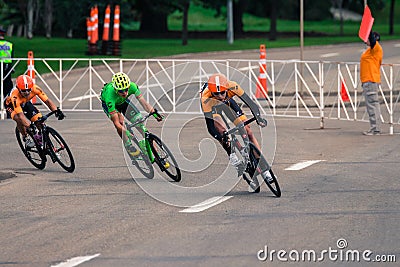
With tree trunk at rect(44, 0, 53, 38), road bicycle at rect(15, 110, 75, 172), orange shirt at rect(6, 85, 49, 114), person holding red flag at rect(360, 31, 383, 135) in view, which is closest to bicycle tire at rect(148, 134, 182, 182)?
road bicycle at rect(15, 110, 75, 172)

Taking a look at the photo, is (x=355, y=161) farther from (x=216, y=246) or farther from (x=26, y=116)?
(x=216, y=246)

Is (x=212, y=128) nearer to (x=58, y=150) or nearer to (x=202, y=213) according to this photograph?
(x=202, y=213)

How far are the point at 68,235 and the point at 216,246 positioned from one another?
1542 millimetres

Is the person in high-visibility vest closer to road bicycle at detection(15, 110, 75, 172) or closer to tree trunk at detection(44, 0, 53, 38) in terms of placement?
road bicycle at detection(15, 110, 75, 172)

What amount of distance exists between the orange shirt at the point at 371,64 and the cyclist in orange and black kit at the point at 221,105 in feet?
23.7

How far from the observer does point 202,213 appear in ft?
38.1

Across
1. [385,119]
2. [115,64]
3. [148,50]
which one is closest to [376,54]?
[385,119]

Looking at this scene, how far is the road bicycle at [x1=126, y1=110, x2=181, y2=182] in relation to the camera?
1403cm

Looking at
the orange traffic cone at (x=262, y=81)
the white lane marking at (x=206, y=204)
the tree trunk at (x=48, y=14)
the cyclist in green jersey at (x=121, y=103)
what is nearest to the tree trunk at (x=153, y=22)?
the tree trunk at (x=48, y=14)

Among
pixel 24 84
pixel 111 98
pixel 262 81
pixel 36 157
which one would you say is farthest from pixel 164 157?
pixel 262 81

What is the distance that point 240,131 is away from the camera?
13.0 metres

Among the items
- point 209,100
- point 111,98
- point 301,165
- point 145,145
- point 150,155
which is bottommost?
point 301,165
